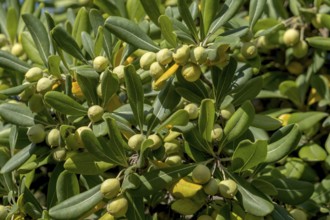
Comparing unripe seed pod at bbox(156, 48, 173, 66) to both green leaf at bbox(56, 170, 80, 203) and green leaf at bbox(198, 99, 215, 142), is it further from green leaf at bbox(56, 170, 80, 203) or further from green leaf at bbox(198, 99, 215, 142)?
green leaf at bbox(56, 170, 80, 203)

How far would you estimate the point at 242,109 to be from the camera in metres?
1.55

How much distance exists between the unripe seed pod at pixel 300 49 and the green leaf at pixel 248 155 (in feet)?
2.71

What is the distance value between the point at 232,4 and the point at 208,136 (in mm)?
391

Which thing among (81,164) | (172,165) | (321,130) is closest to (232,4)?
(172,165)

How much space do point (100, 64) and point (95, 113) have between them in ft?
0.48

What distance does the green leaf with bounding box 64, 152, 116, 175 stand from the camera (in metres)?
1.61

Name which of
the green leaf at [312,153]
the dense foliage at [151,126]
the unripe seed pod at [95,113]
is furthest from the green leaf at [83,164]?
the green leaf at [312,153]

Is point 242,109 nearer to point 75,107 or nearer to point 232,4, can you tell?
point 232,4

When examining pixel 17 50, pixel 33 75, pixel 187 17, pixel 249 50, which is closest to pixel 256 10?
pixel 249 50

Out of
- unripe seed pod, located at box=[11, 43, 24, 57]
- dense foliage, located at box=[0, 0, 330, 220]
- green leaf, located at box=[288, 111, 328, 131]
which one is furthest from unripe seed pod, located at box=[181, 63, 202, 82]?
unripe seed pod, located at box=[11, 43, 24, 57]

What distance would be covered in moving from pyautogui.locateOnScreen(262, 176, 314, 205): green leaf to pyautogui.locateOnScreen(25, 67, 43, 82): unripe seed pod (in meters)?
0.70

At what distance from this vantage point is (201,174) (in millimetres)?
1534

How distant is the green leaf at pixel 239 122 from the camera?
1534mm

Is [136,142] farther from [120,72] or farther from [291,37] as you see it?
[291,37]
